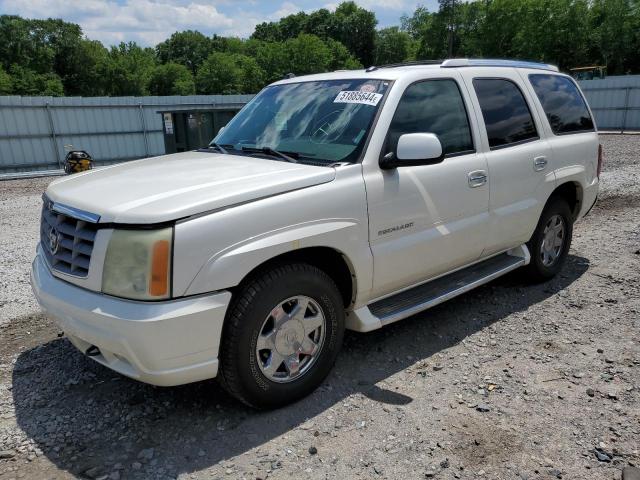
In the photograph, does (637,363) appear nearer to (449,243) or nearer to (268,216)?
(449,243)

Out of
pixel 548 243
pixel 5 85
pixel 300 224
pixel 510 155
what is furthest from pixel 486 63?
pixel 5 85

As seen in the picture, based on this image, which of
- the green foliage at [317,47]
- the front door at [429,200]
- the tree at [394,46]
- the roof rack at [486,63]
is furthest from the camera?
the tree at [394,46]

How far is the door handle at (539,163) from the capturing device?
4562 millimetres

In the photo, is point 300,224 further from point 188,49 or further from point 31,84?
point 188,49

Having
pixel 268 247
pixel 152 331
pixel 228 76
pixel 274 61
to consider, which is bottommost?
pixel 152 331

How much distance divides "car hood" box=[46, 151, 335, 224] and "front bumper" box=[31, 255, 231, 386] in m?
0.44

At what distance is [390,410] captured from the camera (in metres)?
3.19

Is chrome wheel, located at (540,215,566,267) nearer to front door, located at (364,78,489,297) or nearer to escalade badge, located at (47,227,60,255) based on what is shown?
front door, located at (364,78,489,297)

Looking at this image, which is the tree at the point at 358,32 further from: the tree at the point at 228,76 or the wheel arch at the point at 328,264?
the wheel arch at the point at 328,264

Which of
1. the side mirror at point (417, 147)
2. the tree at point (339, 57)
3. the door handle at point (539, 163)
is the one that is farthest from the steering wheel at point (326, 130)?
the tree at point (339, 57)

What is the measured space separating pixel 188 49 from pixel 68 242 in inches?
4921

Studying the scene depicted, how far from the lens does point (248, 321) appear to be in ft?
9.27

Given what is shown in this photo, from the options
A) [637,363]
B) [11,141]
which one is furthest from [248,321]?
[11,141]

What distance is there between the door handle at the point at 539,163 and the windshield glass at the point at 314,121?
176cm
